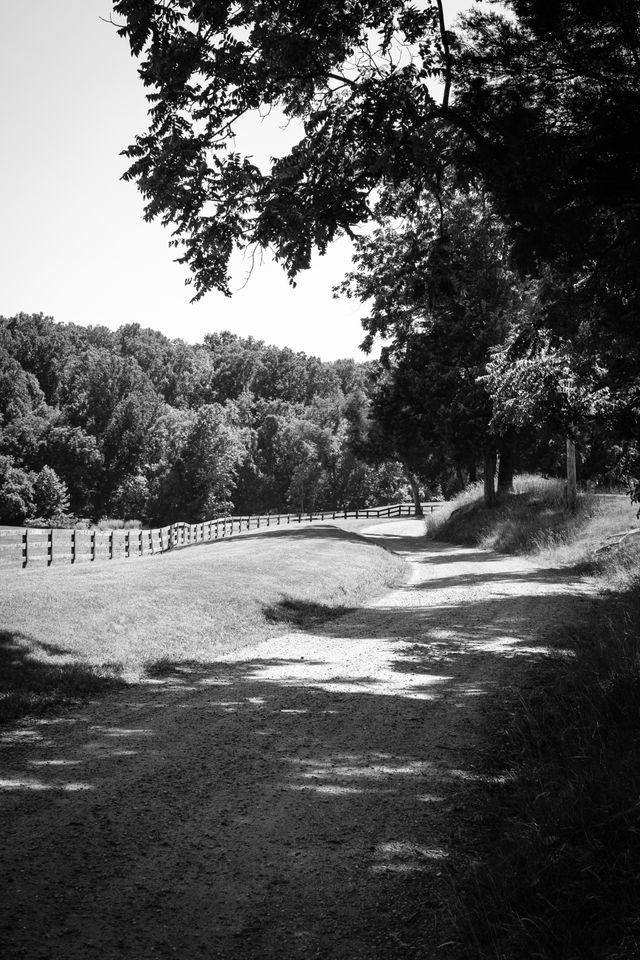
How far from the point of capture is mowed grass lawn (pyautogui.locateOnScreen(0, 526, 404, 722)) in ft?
27.4

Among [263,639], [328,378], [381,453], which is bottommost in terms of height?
[263,639]

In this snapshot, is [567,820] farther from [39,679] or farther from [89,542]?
[89,542]

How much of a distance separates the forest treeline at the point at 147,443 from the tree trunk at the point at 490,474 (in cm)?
2040

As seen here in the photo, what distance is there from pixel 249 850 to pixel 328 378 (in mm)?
157518

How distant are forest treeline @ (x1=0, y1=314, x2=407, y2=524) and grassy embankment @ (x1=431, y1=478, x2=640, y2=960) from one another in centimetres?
4939

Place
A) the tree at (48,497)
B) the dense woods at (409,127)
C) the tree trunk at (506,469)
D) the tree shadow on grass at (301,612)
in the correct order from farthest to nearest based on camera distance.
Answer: the tree at (48,497) < the tree trunk at (506,469) < the tree shadow on grass at (301,612) < the dense woods at (409,127)

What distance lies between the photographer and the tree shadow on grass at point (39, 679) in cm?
736

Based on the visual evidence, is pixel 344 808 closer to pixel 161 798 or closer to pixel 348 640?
pixel 161 798

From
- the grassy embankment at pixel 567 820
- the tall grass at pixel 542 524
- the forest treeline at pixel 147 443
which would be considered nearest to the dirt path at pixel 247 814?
the grassy embankment at pixel 567 820

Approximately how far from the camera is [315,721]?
701 cm

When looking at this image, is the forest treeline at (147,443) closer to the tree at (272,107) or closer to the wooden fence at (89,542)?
the wooden fence at (89,542)

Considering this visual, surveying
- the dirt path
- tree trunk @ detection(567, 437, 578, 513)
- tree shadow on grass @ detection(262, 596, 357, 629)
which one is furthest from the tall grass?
the dirt path

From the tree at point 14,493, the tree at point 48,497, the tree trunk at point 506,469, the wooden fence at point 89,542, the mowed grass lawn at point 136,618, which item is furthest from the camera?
the tree at point 48,497

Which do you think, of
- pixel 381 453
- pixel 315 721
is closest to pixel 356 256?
pixel 315 721
